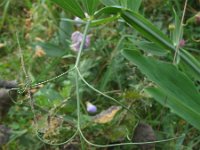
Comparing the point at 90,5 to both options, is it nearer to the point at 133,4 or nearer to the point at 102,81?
the point at 133,4

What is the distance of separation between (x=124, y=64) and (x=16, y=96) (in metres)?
0.49

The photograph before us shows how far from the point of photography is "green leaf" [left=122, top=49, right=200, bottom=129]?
1.04 m

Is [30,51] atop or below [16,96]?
below

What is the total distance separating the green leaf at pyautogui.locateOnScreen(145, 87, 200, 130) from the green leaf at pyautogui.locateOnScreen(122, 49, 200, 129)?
0.03 feet

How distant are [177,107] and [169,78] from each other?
0.06 m

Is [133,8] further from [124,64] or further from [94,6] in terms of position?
[124,64]

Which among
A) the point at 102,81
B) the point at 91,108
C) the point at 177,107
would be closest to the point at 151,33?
the point at 177,107

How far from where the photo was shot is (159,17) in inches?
74.0

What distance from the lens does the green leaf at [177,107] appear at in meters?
1.01

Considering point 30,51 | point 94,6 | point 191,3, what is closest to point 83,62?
point 30,51

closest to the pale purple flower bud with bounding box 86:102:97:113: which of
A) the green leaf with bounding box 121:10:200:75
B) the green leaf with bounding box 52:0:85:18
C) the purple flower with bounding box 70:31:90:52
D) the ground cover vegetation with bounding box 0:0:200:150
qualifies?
the ground cover vegetation with bounding box 0:0:200:150

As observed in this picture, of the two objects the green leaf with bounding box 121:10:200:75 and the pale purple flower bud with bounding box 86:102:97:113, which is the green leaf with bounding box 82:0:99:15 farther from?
the pale purple flower bud with bounding box 86:102:97:113

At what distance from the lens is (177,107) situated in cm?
103

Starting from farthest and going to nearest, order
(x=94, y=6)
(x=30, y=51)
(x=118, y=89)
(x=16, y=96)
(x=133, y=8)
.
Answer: (x=30, y=51) → (x=118, y=89) → (x=16, y=96) → (x=133, y=8) → (x=94, y=6)
